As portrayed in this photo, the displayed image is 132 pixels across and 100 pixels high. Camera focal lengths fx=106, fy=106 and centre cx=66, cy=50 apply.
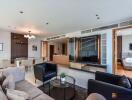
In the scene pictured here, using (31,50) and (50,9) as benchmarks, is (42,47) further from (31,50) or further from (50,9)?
(50,9)

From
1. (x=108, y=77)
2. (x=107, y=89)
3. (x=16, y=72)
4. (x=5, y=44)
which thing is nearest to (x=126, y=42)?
(x=108, y=77)

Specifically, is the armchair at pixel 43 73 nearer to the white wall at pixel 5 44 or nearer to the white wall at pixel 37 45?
the white wall at pixel 5 44

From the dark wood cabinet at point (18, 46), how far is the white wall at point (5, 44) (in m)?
0.22

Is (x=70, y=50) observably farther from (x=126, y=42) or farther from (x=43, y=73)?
(x=126, y=42)

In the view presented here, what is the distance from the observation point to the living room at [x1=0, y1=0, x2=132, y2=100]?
242cm

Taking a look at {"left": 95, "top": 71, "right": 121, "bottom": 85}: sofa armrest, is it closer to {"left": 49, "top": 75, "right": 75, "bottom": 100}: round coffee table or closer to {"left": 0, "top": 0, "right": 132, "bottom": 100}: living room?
{"left": 0, "top": 0, "right": 132, "bottom": 100}: living room

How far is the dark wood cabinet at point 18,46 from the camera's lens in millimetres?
7941

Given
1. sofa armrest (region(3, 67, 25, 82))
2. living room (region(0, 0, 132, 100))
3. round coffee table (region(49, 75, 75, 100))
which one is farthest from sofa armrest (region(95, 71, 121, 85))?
sofa armrest (region(3, 67, 25, 82))

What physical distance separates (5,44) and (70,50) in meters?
4.72

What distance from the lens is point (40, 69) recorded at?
163 inches

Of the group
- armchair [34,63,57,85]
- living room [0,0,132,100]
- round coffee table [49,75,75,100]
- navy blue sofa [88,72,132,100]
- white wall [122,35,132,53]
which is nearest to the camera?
navy blue sofa [88,72,132,100]

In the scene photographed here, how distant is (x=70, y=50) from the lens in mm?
8102

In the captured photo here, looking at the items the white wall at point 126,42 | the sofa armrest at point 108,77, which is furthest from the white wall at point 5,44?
the white wall at point 126,42

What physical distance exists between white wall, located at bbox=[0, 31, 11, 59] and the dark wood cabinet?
0.22 metres
